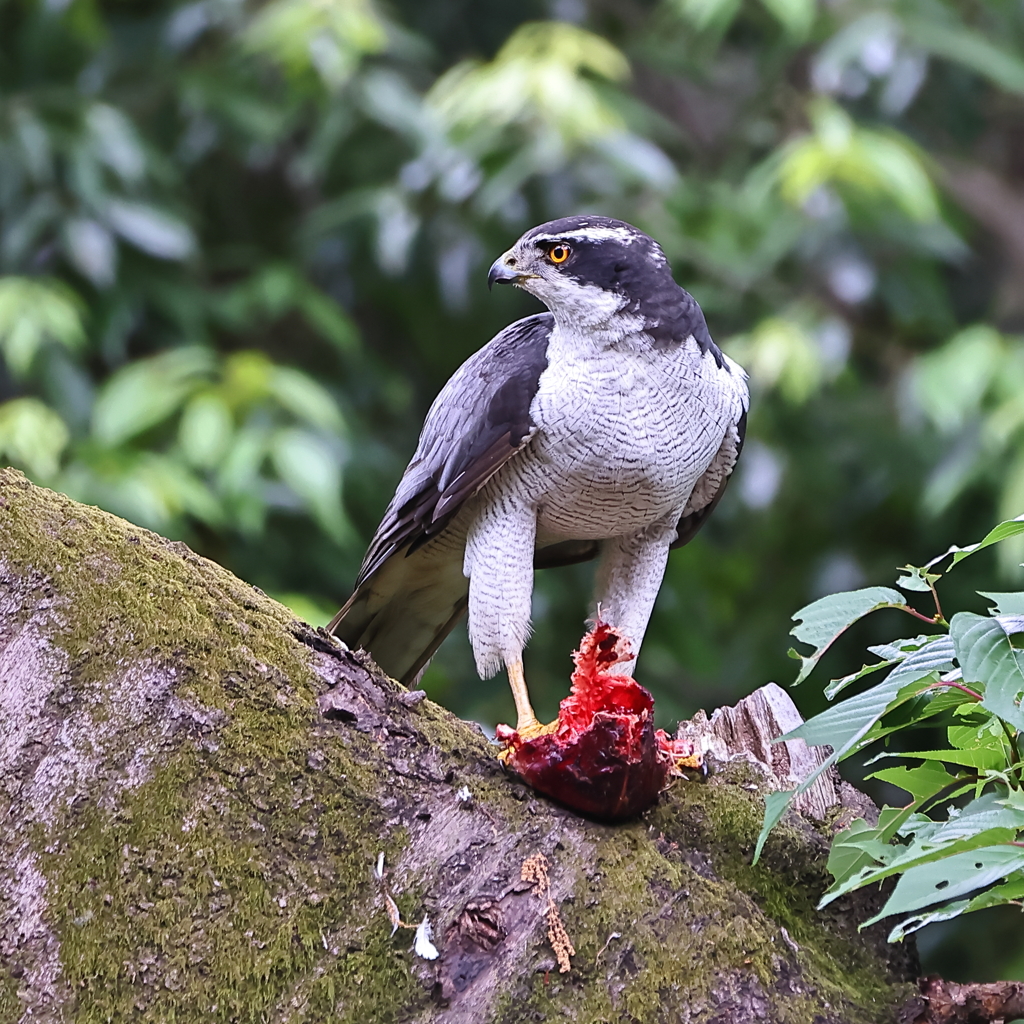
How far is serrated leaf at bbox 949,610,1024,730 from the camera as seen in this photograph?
5.52 ft

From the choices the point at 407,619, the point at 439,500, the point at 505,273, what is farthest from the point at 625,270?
the point at 407,619

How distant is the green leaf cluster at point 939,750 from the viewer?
1612 mm

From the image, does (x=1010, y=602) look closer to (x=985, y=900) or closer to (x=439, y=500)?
(x=985, y=900)

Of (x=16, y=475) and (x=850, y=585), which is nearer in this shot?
(x=16, y=475)

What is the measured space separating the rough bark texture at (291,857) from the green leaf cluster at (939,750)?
20cm

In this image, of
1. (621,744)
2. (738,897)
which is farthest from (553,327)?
(738,897)

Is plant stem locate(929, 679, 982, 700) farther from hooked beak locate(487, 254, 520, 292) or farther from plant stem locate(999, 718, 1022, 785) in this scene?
hooked beak locate(487, 254, 520, 292)

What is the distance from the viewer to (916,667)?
72.9 inches

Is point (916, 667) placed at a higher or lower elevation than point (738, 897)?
higher

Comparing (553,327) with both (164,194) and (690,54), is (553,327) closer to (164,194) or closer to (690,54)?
(164,194)

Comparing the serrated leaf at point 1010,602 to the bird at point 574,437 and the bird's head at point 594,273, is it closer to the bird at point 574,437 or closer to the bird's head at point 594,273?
the bird at point 574,437

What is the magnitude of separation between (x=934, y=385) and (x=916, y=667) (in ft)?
9.43

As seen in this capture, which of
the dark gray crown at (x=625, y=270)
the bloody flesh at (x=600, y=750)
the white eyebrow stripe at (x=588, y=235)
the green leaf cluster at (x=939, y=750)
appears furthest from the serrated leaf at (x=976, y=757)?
the white eyebrow stripe at (x=588, y=235)

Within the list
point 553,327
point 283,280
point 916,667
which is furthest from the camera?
point 283,280
